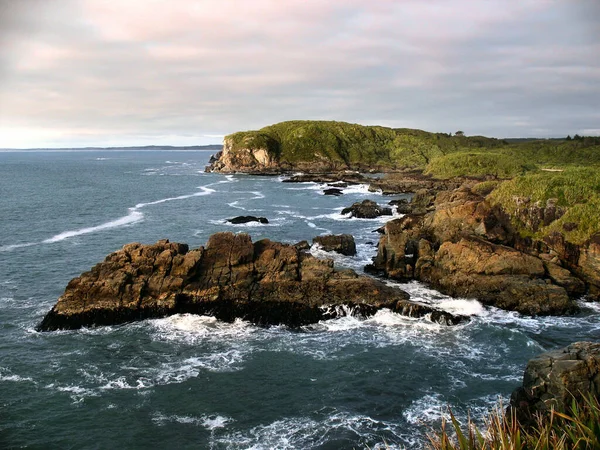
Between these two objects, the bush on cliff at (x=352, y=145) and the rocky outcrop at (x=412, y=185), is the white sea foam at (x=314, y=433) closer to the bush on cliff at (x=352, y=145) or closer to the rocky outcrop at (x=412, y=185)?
the rocky outcrop at (x=412, y=185)

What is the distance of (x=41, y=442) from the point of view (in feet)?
66.6

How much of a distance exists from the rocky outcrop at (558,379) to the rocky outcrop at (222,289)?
13105 millimetres

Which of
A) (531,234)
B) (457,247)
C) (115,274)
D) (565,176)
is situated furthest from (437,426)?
(565,176)

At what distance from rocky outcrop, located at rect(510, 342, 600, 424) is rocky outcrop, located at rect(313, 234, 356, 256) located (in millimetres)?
29505

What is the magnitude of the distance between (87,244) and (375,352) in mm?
39095

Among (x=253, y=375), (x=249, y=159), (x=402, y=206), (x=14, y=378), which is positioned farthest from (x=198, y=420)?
(x=249, y=159)

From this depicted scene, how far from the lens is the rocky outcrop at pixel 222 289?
107 ft

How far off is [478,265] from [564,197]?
50.9ft

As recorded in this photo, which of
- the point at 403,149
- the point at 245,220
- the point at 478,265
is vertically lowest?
the point at 245,220

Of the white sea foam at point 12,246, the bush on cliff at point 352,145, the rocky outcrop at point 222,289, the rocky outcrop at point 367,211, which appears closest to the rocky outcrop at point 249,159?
the bush on cliff at point 352,145

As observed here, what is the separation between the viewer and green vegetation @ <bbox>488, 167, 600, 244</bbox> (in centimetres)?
4123

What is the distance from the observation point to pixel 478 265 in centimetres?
3678

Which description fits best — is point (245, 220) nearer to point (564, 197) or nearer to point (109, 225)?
point (109, 225)

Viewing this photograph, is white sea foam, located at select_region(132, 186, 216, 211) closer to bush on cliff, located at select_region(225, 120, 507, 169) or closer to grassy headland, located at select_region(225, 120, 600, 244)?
grassy headland, located at select_region(225, 120, 600, 244)
